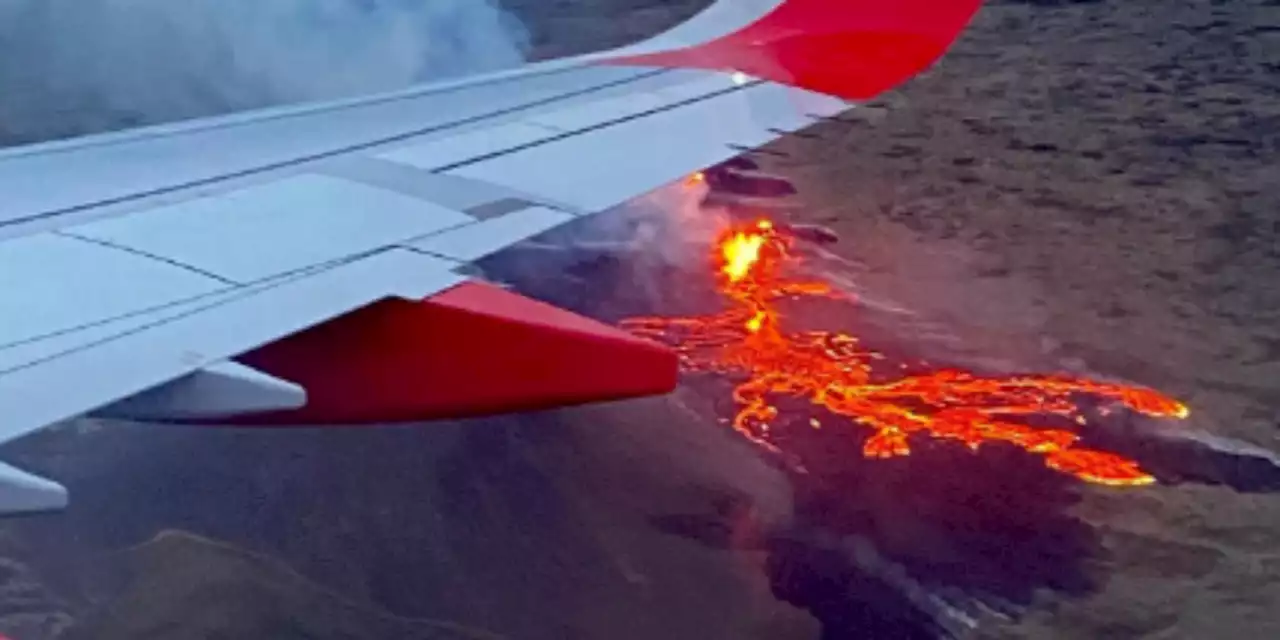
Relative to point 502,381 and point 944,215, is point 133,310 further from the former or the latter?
point 944,215

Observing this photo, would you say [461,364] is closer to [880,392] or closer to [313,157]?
[313,157]

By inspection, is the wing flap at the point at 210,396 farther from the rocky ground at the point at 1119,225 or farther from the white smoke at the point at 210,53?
the white smoke at the point at 210,53

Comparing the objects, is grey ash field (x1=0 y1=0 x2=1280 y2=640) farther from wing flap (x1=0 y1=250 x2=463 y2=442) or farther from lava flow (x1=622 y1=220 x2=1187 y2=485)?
wing flap (x1=0 y1=250 x2=463 y2=442)

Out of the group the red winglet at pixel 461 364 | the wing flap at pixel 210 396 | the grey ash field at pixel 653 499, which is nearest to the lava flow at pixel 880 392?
the grey ash field at pixel 653 499

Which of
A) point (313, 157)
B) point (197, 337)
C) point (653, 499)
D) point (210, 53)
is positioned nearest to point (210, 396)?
point (197, 337)

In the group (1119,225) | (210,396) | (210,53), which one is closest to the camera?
(210,396)
